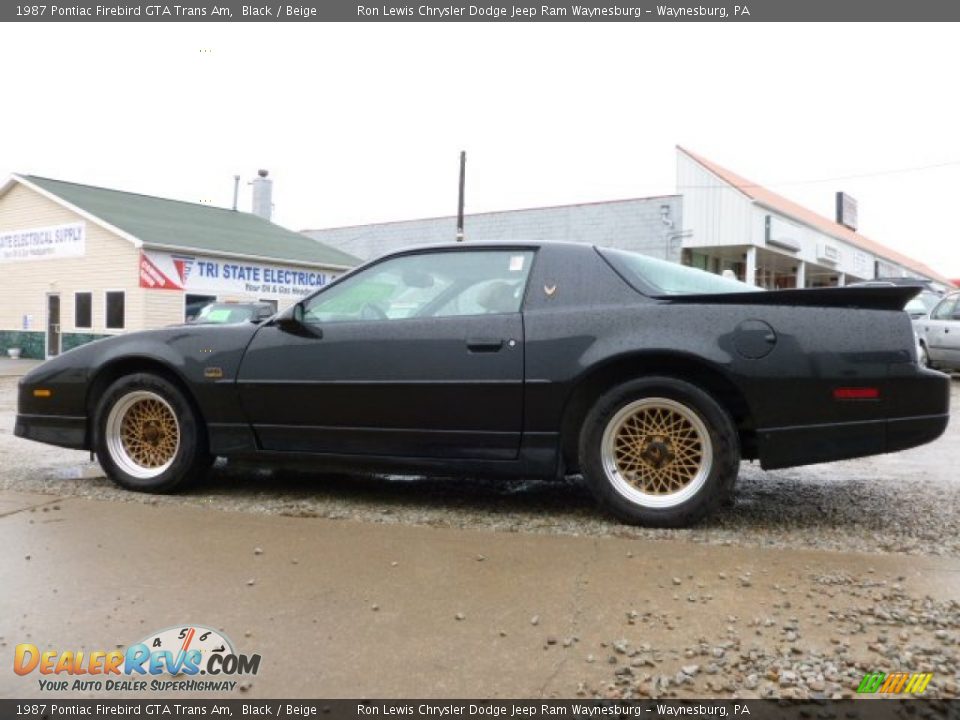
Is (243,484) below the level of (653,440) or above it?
below

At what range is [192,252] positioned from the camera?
20.3m

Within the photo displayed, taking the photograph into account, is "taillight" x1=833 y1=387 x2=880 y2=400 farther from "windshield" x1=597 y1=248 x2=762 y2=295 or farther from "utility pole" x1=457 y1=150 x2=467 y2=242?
"utility pole" x1=457 y1=150 x2=467 y2=242

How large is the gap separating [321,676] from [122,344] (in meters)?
3.09

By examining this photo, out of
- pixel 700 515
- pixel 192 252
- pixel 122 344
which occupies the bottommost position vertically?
pixel 700 515

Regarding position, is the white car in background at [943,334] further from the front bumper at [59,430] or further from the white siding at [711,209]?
the white siding at [711,209]

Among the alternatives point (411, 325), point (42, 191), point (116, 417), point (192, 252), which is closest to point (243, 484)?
point (116, 417)

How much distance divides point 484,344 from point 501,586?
137 centimetres

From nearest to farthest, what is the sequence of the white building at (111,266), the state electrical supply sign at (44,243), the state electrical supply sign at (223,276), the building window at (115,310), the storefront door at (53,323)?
the state electrical supply sign at (223,276)
the white building at (111,266)
the building window at (115,310)
the state electrical supply sign at (44,243)
the storefront door at (53,323)

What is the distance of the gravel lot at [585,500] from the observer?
362cm

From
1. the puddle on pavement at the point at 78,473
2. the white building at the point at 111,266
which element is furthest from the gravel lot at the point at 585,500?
the white building at the point at 111,266

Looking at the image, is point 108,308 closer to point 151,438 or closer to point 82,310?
point 82,310

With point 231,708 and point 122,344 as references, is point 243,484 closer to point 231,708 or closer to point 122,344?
point 122,344

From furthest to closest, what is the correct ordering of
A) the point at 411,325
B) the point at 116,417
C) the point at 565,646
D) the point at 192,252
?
the point at 192,252 → the point at 116,417 → the point at 411,325 → the point at 565,646

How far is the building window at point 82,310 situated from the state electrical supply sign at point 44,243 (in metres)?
1.18
